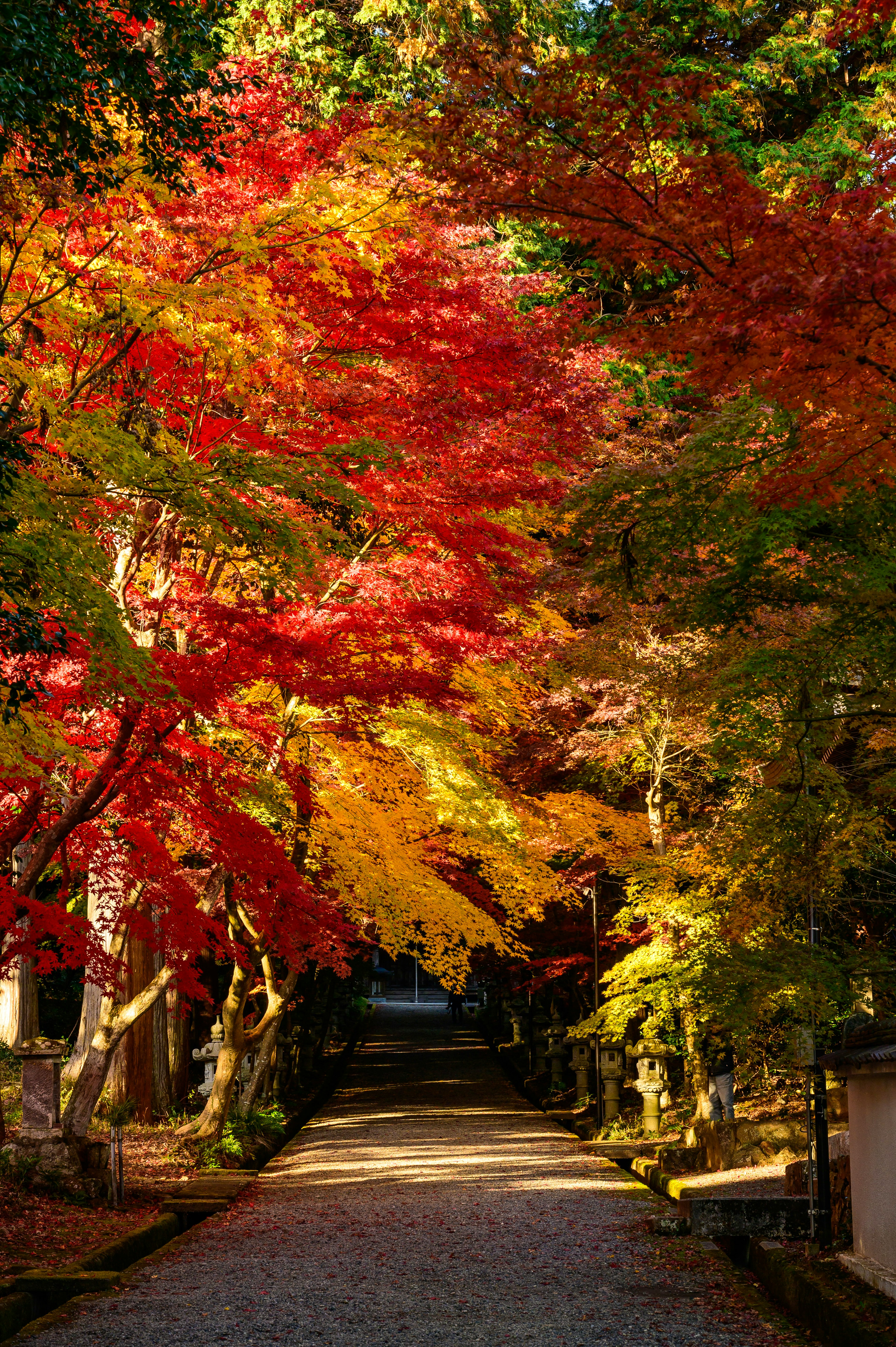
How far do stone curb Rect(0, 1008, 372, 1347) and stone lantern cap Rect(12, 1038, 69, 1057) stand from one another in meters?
1.77

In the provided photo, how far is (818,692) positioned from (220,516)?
4.20 m

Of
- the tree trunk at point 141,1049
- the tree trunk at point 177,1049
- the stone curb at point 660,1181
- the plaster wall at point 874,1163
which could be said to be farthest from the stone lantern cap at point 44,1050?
the plaster wall at point 874,1163

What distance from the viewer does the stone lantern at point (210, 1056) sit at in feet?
57.4

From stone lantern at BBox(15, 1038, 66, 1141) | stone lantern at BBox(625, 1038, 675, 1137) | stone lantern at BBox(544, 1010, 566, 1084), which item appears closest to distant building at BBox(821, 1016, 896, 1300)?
stone lantern at BBox(15, 1038, 66, 1141)

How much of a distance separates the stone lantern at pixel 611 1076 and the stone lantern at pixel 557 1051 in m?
4.90

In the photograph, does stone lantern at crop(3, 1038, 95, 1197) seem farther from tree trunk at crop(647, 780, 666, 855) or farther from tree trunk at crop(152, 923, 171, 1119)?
tree trunk at crop(647, 780, 666, 855)

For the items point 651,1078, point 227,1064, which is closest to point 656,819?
point 651,1078

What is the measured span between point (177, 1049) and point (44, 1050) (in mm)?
7702

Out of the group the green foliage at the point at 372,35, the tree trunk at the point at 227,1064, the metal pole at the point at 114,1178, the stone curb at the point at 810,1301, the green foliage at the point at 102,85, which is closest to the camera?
the green foliage at the point at 102,85

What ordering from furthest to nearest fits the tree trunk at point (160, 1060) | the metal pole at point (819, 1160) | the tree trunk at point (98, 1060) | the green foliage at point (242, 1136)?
the tree trunk at point (160, 1060) → the green foliage at point (242, 1136) → the tree trunk at point (98, 1060) → the metal pole at point (819, 1160)

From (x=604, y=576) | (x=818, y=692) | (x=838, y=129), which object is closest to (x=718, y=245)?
(x=604, y=576)

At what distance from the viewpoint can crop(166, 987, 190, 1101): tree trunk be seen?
724 inches

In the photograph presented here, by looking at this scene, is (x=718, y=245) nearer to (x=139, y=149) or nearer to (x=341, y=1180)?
(x=139, y=149)

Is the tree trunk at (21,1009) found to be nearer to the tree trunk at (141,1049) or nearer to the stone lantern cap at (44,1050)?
the tree trunk at (141,1049)
